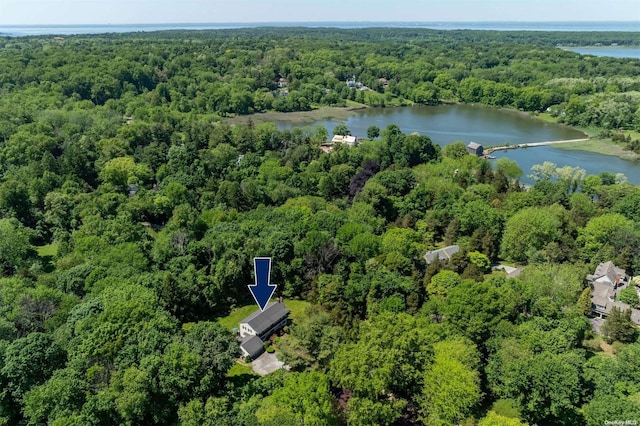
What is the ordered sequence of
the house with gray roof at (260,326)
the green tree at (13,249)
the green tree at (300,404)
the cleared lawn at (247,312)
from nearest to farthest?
1. the green tree at (300,404)
2. the house with gray roof at (260,326)
3. the cleared lawn at (247,312)
4. the green tree at (13,249)

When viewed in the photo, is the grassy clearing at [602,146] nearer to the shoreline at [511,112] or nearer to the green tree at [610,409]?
the shoreline at [511,112]

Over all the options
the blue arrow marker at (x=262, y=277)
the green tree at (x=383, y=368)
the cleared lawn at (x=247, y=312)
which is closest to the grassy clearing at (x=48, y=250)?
the cleared lawn at (x=247, y=312)

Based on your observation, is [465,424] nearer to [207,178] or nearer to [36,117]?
[207,178]

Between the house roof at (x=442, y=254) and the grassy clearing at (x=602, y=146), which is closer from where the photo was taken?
the house roof at (x=442, y=254)

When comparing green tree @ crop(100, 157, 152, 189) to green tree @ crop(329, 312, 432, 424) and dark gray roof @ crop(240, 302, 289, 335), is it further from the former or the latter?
green tree @ crop(329, 312, 432, 424)

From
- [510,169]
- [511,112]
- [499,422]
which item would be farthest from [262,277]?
[511,112]

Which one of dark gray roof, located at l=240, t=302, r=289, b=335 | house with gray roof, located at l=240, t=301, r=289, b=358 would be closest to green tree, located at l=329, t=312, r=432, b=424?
house with gray roof, located at l=240, t=301, r=289, b=358
